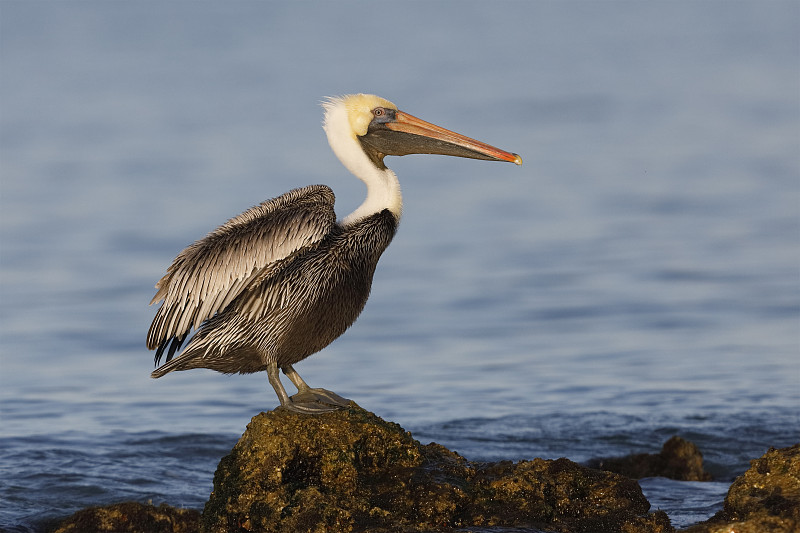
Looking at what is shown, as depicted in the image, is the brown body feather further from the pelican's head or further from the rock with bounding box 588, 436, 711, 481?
the rock with bounding box 588, 436, 711, 481

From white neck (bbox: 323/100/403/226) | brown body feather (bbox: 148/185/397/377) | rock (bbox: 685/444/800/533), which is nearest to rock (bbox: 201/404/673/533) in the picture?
rock (bbox: 685/444/800/533)

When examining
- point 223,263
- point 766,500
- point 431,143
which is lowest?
point 766,500

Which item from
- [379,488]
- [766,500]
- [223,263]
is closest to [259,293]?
[223,263]

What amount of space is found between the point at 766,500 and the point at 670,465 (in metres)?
3.46

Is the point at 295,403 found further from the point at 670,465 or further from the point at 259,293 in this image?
A: the point at 670,465

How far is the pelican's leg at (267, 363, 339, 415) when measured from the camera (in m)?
5.24

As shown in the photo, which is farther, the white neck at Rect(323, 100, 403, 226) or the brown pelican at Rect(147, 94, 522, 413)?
the white neck at Rect(323, 100, 403, 226)

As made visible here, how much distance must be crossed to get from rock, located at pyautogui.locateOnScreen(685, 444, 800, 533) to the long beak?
8.29ft

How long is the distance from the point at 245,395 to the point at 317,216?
554 cm

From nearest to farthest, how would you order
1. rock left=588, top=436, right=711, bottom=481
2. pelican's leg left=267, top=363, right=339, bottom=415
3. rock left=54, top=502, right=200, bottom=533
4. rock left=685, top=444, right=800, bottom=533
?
rock left=685, top=444, right=800, bottom=533, pelican's leg left=267, top=363, right=339, bottom=415, rock left=54, top=502, right=200, bottom=533, rock left=588, top=436, right=711, bottom=481

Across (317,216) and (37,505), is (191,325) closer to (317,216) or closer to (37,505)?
(317,216)

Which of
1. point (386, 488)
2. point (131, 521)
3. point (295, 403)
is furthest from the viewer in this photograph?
point (131, 521)

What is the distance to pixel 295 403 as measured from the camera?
5363 millimetres

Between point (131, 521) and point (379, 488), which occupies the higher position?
point (379, 488)
